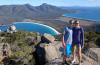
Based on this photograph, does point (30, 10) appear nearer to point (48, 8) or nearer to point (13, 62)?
point (48, 8)

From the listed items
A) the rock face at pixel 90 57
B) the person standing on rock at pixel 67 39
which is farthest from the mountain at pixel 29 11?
the person standing on rock at pixel 67 39

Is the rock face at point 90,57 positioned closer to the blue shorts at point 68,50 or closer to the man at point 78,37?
the blue shorts at point 68,50

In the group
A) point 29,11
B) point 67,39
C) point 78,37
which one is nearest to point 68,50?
point 67,39

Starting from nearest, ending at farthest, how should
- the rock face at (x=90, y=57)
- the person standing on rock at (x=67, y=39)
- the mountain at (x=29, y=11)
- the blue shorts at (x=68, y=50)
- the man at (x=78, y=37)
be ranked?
the man at (x=78, y=37), the person standing on rock at (x=67, y=39), the blue shorts at (x=68, y=50), the rock face at (x=90, y=57), the mountain at (x=29, y=11)

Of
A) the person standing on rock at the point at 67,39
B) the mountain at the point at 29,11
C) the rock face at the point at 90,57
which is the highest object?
the person standing on rock at the point at 67,39

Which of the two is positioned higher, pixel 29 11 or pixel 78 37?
pixel 78 37

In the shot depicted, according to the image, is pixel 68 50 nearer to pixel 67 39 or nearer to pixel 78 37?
pixel 67 39

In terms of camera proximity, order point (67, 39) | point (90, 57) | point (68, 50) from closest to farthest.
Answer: point (67, 39) < point (68, 50) < point (90, 57)

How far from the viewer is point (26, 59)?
509 inches

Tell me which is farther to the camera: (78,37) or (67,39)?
(67,39)

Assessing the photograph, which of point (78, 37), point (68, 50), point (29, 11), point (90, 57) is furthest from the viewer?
point (29, 11)

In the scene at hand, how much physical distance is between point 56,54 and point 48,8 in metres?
164

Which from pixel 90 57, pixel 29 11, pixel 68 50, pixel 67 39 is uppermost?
pixel 67 39

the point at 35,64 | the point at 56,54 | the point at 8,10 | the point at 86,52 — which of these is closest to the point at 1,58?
the point at 35,64
